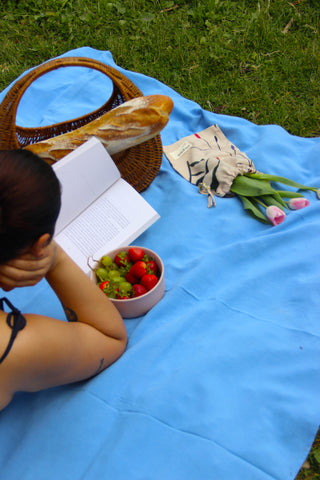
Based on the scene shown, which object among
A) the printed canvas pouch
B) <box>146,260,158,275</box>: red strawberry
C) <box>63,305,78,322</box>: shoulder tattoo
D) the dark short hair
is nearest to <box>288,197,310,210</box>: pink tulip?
the printed canvas pouch

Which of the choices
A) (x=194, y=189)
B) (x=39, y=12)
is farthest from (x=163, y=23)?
(x=194, y=189)

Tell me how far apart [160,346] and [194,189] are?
0.89 metres

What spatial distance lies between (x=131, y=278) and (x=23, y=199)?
735 millimetres

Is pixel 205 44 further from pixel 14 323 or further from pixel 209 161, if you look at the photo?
pixel 14 323

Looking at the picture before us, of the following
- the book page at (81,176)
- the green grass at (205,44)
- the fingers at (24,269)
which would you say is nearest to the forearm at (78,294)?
the fingers at (24,269)

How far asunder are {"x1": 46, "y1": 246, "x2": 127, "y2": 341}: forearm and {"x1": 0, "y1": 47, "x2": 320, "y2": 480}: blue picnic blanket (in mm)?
208

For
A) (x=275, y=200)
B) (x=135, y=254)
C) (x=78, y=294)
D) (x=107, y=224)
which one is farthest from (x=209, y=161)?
(x=78, y=294)

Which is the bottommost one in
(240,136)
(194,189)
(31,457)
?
(31,457)

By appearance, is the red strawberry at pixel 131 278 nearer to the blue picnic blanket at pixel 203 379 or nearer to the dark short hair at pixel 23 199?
the blue picnic blanket at pixel 203 379

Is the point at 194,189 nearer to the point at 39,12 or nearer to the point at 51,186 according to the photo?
the point at 51,186

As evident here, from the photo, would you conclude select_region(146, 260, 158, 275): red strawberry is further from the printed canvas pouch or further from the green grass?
the green grass

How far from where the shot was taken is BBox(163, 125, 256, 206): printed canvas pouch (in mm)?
1853

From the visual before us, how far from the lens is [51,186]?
786mm

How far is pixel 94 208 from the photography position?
1.72m
